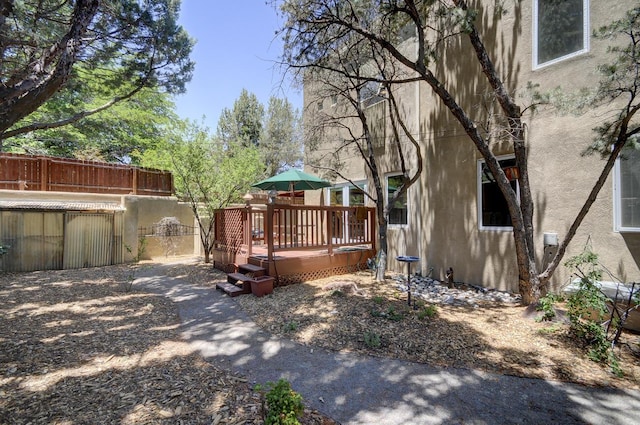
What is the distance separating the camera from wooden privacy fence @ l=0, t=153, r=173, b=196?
9281 mm

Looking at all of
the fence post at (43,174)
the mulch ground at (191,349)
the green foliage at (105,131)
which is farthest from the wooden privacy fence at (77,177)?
the mulch ground at (191,349)

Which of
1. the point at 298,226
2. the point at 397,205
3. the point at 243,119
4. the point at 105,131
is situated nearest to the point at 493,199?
the point at 397,205

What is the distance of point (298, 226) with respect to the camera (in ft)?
23.7

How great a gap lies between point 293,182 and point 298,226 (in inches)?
56.3

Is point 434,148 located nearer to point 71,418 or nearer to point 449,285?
point 449,285

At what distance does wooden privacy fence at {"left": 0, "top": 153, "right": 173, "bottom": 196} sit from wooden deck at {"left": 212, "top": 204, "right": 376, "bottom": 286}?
17.5 feet

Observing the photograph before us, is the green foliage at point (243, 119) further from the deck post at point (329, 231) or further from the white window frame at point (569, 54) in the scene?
the white window frame at point (569, 54)

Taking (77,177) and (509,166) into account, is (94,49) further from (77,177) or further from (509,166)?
(509,166)

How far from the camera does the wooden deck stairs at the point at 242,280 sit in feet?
18.7

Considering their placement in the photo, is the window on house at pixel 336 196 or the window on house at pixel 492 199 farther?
the window on house at pixel 336 196

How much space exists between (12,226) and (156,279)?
4.48m

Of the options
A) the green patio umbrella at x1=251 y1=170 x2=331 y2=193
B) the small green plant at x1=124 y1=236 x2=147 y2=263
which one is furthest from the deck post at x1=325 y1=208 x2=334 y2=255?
the small green plant at x1=124 y1=236 x2=147 y2=263

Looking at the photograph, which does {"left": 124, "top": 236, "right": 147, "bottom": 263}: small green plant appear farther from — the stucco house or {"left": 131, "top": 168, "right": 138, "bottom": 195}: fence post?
the stucco house

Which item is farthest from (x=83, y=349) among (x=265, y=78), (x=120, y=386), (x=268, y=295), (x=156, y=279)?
(x=265, y=78)
